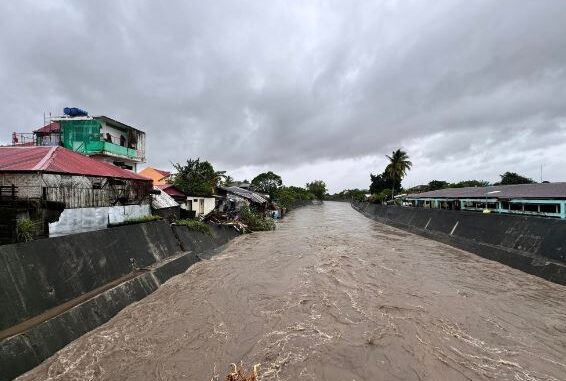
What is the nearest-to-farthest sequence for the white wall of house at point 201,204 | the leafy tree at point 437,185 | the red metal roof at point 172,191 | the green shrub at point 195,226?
the green shrub at point 195,226 → the red metal roof at point 172,191 → the white wall of house at point 201,204 → the leafy tree at point 437,185

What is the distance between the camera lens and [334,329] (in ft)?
28.3

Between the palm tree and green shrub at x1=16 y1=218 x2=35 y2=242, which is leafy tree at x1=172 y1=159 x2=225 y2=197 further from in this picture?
the palm tree

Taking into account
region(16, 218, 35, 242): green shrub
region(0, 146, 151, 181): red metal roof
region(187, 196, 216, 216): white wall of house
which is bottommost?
region(16, 218, 35, 242): green shrub

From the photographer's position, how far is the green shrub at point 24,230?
332 inches

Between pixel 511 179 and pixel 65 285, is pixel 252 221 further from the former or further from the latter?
pixel 511 179

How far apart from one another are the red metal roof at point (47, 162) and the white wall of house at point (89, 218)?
5.10 ft

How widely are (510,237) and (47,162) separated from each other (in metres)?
22.9

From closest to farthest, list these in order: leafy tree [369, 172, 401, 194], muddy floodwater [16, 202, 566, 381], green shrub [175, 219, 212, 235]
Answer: muddy floodwater [16, 202, 566, 381]
green shrub [175, 219, 212, 235]
leafy tree [369, 172, 401, 194]

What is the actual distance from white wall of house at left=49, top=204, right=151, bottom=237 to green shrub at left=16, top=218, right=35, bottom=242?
1.79m

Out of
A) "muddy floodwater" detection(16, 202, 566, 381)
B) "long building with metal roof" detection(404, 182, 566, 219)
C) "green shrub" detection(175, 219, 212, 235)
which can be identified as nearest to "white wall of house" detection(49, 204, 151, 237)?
"green shrub" detection(175, 219, 212, 235)

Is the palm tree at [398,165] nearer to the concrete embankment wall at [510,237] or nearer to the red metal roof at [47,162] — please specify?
the concrete embankment wall at [510,237]

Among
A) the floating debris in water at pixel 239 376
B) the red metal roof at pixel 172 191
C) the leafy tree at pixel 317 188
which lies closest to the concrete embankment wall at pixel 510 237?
the floating debris in water at pixel 239 376

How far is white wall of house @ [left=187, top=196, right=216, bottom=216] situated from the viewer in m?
26.5

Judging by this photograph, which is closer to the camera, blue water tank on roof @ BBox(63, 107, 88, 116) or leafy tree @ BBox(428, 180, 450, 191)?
blue water tank on roof @ BBox(63, 107, 88, 116)
